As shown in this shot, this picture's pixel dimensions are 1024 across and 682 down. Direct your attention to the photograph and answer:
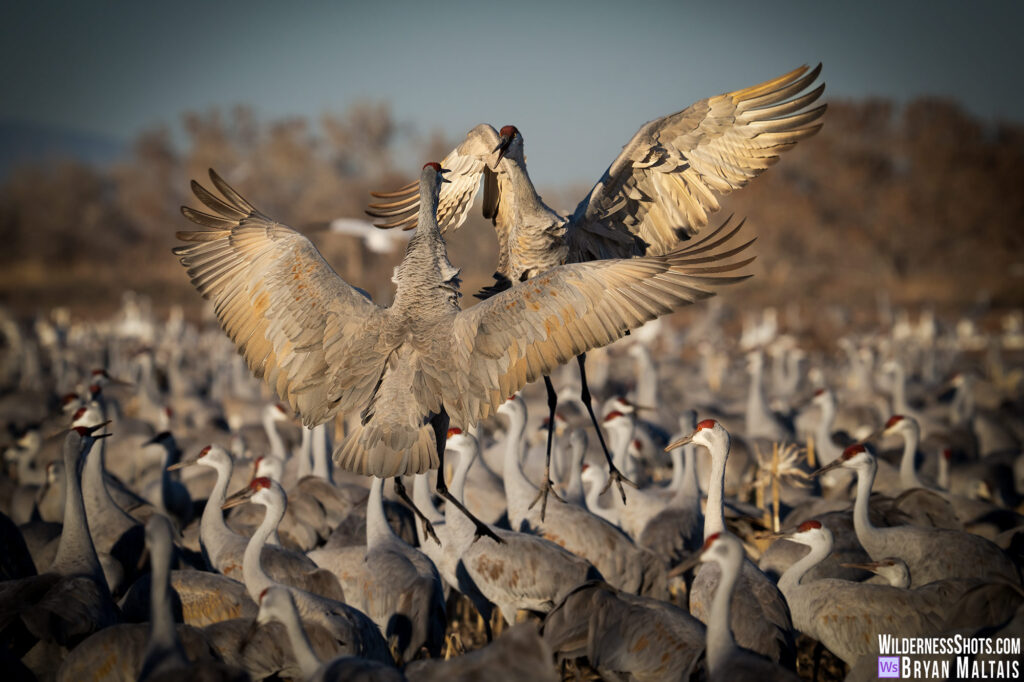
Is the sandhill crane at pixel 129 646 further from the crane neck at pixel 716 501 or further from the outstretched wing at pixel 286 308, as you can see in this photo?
the crane neck at pixel 716 501

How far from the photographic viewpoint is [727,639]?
3.60 meters

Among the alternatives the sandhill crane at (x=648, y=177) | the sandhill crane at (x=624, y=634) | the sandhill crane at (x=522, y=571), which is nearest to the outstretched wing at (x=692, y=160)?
the sandhill crane at (x=648, y=177)

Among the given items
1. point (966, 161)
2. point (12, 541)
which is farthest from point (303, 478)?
point (966, 161)

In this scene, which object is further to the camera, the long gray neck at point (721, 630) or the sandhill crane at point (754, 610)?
the sandhill crane at point (754, 610)

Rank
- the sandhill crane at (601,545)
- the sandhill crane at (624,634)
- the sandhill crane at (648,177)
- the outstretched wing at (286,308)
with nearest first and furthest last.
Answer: the sandhill crane at (624,634) → the outstretched wing at (286,308) → the sandhill crane at (648,177) → the sandhill crane at (601,545)

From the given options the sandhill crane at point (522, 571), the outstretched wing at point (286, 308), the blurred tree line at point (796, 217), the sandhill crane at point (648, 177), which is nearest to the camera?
the outstretched wing at point (286, 308)

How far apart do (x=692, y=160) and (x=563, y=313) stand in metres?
1.84

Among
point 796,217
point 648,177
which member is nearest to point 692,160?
point 648,177

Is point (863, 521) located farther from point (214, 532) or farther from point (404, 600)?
point (214, 532)

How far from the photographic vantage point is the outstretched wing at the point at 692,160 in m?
5.22

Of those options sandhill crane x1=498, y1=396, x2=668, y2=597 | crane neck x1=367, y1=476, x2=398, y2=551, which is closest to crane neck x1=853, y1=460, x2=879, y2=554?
sandhill crane x1=498, y1=396, x2=668, y2=597

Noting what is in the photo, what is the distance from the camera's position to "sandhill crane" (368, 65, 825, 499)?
16.9 feet

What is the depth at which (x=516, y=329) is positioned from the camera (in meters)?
4.04

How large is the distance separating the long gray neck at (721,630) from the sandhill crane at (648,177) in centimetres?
152
